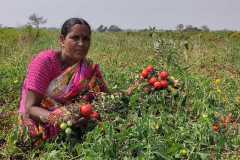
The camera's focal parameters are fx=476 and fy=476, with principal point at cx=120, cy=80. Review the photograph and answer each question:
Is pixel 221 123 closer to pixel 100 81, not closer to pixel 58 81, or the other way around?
pixel 100 81

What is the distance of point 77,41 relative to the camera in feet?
10.9

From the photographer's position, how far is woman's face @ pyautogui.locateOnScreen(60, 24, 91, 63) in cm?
332

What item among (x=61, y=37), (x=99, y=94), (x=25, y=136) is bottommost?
(x=25, y=136)

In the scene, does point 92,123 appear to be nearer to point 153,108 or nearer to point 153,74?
point 153,108

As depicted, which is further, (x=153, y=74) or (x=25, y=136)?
(x=153, y=74)

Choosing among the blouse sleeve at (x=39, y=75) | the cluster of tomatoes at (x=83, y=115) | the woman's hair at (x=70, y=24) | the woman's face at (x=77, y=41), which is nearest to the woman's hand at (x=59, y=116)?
the cluster of tomatoes at (x=83, y=115)

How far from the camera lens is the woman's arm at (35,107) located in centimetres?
323

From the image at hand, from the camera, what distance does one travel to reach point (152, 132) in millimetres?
2926

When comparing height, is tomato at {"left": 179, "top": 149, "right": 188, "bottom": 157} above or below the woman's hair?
below

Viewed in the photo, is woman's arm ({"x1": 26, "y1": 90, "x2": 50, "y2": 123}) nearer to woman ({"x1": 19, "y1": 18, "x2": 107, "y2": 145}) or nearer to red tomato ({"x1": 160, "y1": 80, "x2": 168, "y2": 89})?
woman ({"x1": 19, "y1": 18, "x2": 107, "y2": 145})

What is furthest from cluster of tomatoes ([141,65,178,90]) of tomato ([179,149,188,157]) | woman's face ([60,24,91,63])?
tomato ([179,149,188,157])

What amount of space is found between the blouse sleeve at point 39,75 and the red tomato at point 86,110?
1.34ft

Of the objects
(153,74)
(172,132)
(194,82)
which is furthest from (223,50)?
(172,132)

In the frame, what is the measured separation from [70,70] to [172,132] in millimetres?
897
